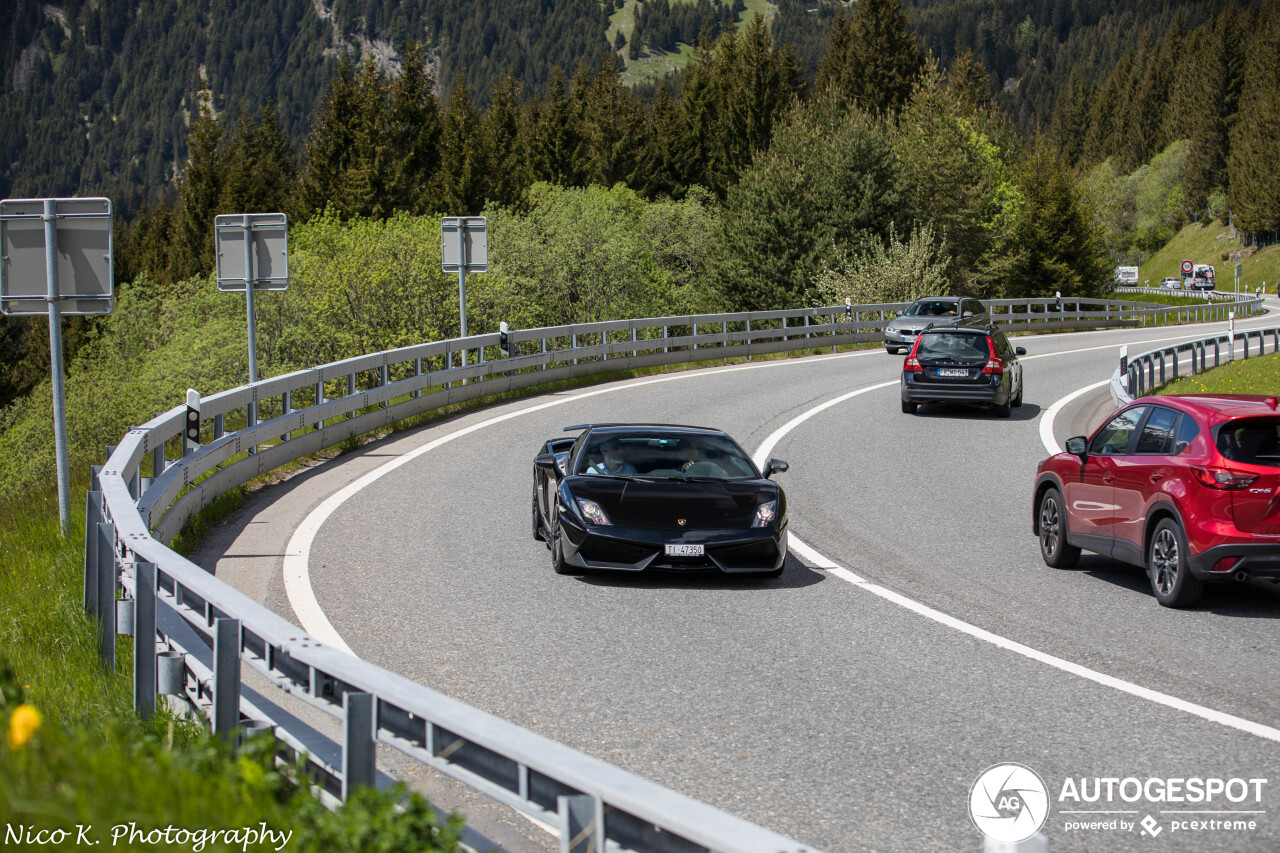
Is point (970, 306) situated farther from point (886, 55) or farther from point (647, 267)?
point (886, 55)

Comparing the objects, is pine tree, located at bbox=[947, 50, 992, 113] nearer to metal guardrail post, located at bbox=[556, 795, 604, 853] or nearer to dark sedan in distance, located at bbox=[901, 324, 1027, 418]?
dark sedan in distance, located at bbox=[901, 324, 1027, 418]

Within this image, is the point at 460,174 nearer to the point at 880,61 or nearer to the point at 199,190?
the point at 199,190

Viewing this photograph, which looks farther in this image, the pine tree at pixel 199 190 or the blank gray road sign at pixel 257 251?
the pine tree at pixel 199 190

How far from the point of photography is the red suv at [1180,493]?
29.5 feet

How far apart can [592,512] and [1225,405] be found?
15.5 ft

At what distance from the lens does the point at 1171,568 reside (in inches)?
372

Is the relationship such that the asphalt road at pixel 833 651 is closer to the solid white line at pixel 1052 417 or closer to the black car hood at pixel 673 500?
the black car hood at pixel 673 500

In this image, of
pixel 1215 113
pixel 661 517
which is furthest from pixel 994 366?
pixel 1215 113

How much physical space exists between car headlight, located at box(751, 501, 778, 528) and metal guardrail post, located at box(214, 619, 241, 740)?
19.8ft

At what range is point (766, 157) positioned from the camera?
62125mm

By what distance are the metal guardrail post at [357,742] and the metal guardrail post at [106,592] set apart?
3393 millimetres

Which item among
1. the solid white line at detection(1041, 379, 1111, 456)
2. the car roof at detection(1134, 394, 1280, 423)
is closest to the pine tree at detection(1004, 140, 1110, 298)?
the solid white line at detection(1041, 379, 1111, 456)

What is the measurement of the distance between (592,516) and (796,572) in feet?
5.75

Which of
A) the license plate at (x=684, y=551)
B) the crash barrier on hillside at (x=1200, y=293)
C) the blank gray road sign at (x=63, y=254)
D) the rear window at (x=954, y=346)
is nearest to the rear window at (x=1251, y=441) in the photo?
the license plate at (x=684, y=551)
